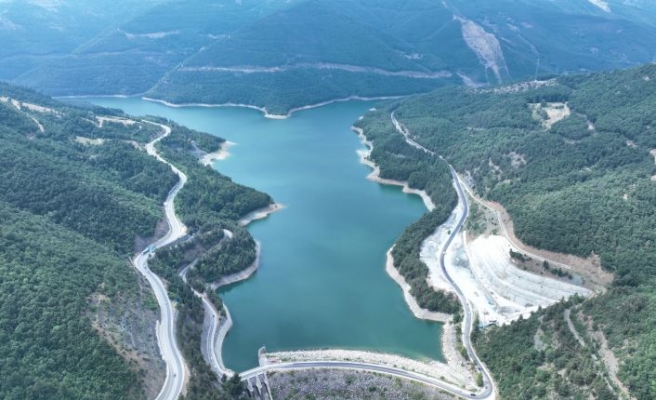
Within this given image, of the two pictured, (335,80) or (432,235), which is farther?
(335,80)

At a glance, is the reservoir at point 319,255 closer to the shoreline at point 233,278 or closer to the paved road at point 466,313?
the shoreline at point 233,278

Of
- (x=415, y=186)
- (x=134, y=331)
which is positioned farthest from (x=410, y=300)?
(x=415, y=186)

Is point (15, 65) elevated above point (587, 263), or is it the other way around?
point (587, 263)

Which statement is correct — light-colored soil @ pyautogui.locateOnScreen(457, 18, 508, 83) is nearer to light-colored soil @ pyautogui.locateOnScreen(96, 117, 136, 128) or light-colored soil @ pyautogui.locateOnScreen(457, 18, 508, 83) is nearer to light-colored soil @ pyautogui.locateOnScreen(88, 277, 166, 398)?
light-colored soil @ pyautogui.locateOnScreen(96, 117, 136, 128)

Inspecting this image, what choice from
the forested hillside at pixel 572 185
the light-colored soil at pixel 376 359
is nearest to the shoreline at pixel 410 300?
the forested hillside at pixel 572 185

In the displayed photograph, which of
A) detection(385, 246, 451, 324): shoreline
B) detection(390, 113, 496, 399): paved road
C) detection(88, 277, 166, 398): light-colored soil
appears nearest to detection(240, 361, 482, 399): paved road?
detection(390, 113, 496, 399): paved road

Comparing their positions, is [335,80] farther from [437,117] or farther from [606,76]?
[606,76]

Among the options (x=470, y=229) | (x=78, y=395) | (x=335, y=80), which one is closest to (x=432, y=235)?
(x=470, y=229)
